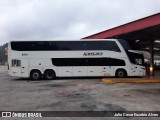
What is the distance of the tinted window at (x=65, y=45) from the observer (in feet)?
74.4

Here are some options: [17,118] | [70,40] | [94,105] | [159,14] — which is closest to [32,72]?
[70,40]

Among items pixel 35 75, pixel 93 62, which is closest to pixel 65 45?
pixel 93 62

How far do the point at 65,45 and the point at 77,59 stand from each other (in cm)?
157

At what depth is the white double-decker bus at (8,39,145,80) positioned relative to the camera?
22.7 meters

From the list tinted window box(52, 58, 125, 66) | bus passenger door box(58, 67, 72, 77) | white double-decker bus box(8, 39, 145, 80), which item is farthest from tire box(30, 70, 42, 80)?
bus passenger door box(58, 67, 72, 77)

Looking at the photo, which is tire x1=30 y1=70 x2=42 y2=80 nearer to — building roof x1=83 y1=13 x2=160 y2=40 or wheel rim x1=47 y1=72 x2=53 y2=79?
wheel rim x1=47 y1=72 x2=53 y2=79

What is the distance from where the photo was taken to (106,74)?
23.0m

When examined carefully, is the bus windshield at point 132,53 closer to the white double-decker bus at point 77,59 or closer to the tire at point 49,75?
the white double-decker bus at point 77,59

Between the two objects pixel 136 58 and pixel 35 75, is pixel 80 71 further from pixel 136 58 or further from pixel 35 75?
pixel 136 58

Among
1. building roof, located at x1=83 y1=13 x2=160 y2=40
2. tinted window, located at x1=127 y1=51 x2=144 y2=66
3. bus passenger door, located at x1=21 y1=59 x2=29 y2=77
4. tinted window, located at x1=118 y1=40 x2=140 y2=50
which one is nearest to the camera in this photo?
building roof, located at x1=83 y1=13 x2=160 y2=40

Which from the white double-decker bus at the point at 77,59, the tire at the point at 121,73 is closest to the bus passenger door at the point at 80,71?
the white double-decker bus at the point at 77,59

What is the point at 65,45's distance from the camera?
23.0m

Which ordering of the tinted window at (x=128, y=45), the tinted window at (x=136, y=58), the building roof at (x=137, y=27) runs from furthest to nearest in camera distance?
the tinted window at (x=136, y=58), the tinted window at (x=128, y=45), the building roof at (x=137, y=27)

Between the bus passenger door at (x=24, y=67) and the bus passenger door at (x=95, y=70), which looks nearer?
the bus passenger door at (x=24, y=67)
